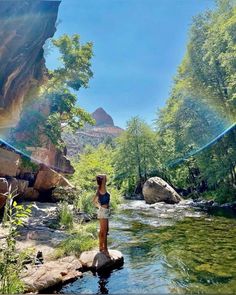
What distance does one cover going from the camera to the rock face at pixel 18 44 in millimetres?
17500

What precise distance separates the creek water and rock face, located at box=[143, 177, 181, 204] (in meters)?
17.6

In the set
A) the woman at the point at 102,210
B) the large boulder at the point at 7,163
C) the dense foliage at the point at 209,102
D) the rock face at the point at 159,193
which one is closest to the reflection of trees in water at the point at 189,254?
Result: the woman at the point at 102,210

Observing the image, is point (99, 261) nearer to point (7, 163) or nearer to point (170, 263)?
point (170, 263)

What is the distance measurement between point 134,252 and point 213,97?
22910 millimetres

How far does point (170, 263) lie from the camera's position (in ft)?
30.6

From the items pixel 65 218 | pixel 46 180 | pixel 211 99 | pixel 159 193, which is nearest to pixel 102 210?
pixel 65 218

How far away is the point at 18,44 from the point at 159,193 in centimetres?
2145

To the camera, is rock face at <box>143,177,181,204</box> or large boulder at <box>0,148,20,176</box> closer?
large boulder at <box>0,148,20,176</box>

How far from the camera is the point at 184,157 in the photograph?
42031mm

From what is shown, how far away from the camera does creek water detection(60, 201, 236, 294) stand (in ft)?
23.7

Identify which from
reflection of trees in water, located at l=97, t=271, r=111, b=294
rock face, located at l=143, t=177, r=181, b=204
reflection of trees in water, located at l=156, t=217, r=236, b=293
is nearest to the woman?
reflection of trees in water, located at l=97, t=271, r=111, b=294

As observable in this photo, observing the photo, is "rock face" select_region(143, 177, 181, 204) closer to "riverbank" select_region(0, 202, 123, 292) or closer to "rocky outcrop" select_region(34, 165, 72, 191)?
"rocky outcrop" select_region(34, 165, 72, 191)

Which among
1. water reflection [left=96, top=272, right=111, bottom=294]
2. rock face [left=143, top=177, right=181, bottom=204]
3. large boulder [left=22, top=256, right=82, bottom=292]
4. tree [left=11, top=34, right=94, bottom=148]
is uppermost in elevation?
tree [left=11, top=34, right=94, bottom=148]

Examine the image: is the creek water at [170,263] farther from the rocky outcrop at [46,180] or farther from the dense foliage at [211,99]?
the dense foliage at [211,99]
